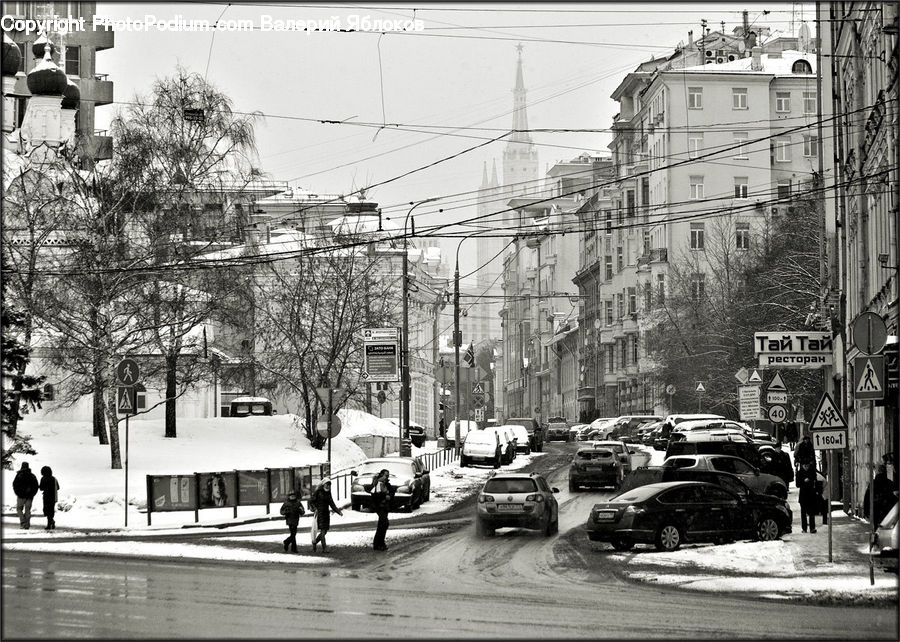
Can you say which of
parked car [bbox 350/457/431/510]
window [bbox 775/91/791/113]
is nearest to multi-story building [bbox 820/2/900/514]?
parked car [bbox 350/457/431/510]

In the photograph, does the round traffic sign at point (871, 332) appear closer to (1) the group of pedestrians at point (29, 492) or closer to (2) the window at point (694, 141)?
(1) the group of pedestrians at point (29, 492)

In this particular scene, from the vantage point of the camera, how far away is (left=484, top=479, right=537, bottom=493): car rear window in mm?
30203

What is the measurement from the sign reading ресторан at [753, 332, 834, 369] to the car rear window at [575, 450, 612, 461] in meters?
10.7

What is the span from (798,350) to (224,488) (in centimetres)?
1501

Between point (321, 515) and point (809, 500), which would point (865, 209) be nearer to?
point (809, 500)

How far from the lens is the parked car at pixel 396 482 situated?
36.1 meters

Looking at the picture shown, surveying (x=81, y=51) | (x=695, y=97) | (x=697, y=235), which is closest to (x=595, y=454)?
(x=697, y=235)

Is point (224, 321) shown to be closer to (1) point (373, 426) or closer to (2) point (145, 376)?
(2) point (145, 376)

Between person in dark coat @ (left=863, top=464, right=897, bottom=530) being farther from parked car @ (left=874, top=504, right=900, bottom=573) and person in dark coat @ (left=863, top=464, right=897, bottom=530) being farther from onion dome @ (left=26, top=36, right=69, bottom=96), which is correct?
onion dome @ (left=26, top=36, right=69, bottom=96)

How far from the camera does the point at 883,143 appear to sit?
2841 centimetres

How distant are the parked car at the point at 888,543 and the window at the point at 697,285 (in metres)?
56.1

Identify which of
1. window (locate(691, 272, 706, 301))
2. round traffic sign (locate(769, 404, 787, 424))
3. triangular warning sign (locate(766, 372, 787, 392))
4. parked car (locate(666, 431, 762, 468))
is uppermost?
window (locate(691, 272, 706, 301))

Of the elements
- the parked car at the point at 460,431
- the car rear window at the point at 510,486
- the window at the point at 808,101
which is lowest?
the parked car at the point at 460,431

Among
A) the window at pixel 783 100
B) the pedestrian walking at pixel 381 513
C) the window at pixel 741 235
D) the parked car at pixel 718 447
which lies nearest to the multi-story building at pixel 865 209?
the parked car at pixel 718 447
